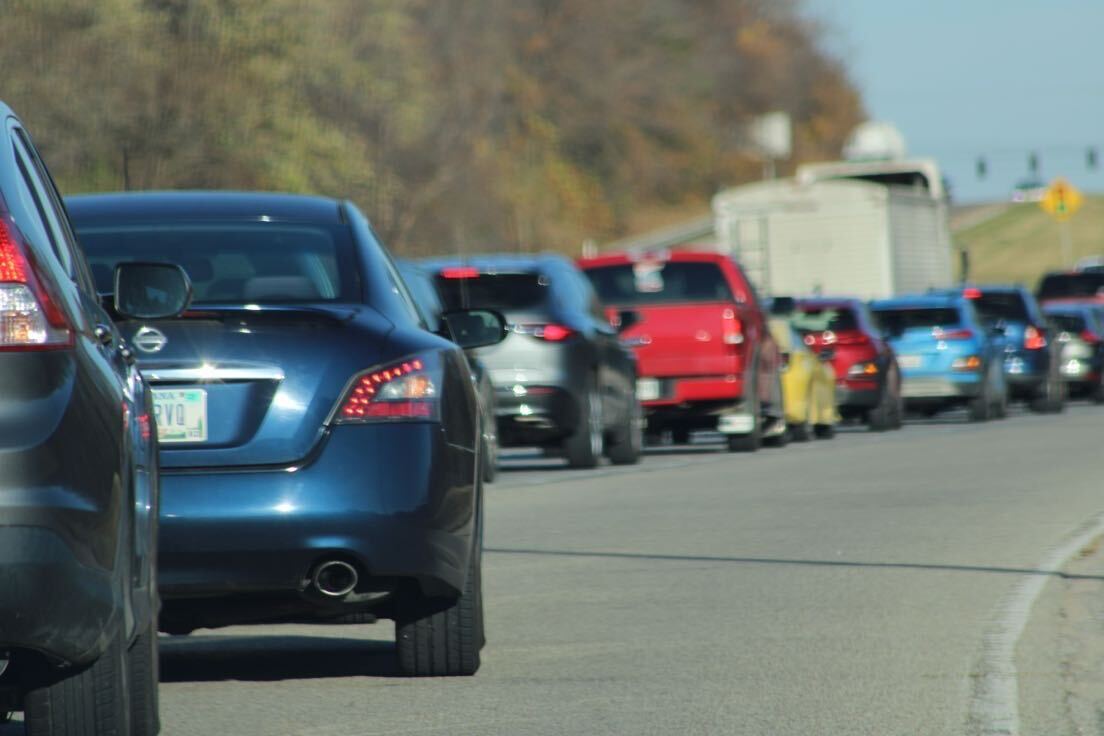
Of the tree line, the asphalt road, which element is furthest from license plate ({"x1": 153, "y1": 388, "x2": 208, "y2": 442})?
the tree line

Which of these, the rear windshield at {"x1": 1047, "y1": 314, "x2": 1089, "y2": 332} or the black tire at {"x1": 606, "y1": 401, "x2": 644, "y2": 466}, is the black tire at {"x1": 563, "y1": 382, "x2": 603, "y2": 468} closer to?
the black tire at {"x1": 606, "y1": 401, "x2": 644, "y2": 466}

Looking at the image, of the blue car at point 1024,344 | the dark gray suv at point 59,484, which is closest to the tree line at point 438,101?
the dark gray suv at point 59,484

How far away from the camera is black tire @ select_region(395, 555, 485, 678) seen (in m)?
7.92

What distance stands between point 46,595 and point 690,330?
17.4 meters

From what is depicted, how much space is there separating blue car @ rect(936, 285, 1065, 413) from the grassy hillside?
8171 centimetres

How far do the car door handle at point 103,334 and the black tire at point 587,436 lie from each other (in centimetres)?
1331

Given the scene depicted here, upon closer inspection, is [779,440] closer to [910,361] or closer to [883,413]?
[883,413]

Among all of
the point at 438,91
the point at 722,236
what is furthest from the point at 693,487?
the point at 438,91

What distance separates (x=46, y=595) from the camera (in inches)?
183

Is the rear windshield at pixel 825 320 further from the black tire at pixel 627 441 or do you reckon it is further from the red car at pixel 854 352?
the black tire at pixel 627 441

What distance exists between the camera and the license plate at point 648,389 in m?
22.3

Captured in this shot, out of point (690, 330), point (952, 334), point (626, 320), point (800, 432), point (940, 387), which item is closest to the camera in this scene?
point (626, 320)

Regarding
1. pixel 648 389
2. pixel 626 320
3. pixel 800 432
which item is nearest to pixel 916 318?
pixel 800 432

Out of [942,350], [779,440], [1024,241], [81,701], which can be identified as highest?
[81,701]
